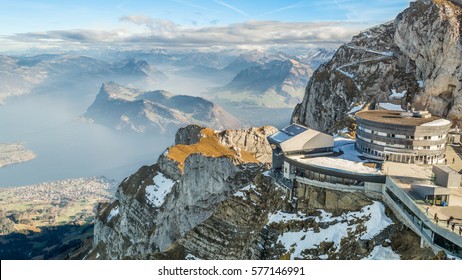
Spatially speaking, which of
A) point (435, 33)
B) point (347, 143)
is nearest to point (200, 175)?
point (347, 143)

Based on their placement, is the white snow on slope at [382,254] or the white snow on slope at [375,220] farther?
the white snow on slope at [375,220]

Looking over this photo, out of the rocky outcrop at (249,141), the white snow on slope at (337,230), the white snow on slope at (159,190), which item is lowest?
the white snow on slope at (159,190)

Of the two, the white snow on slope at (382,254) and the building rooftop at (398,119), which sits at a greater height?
the building rooftop at (398,119)

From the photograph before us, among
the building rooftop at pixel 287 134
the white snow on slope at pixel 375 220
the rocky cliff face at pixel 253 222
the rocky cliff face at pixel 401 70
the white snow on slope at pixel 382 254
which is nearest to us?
the white snow on slope at pixel 382 254

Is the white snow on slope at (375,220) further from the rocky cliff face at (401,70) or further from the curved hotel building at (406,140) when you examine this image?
the rocky cliff face at (401,70)

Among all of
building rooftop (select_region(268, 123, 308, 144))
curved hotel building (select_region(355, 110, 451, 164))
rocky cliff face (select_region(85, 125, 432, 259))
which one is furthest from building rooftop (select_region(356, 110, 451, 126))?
rocky cliff face (select_region(85, 125, 432, 259))

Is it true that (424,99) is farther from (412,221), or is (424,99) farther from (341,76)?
(412,221)

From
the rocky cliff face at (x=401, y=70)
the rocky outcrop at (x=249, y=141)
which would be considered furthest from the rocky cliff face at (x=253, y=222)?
the rocky cliff face at (x=401, y=70)
